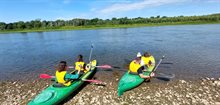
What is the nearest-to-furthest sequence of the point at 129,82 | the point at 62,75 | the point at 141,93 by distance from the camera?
the point at 62,75, the point at 141,93, the point at 129,82

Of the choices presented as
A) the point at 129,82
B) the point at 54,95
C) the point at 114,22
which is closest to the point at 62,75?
the point at 54,95

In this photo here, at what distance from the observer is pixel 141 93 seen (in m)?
12.0

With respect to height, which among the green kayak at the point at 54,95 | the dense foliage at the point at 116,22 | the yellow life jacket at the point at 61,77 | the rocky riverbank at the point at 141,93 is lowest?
the rocky riverbank at the point at 141,93

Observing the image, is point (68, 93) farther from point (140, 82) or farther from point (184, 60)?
point (184, 60)

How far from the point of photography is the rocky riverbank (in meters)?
10.9

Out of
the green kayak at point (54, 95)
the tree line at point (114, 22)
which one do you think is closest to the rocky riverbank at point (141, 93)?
the green kayak at point (54, 95)

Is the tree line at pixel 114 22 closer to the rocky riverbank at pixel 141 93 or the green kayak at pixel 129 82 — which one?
the rocky riverbank at pixel 141 93

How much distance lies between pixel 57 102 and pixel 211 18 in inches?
3759

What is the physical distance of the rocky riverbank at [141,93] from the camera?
10.9m

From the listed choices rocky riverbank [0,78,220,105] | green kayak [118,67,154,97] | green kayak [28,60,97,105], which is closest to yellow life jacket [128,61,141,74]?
green kayak [118,67,154,97]

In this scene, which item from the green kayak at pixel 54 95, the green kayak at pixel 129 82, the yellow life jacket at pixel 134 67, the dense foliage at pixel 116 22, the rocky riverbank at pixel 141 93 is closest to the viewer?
the green kayak at pixel 54 95

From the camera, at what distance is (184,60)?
2050 cm

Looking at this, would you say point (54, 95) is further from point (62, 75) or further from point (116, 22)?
point (116, 22)

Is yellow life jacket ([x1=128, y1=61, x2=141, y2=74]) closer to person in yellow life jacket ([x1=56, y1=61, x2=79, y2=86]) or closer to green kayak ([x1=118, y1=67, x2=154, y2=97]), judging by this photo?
green kayak ([x1=118, y1=67, x2=154, y2=97])
